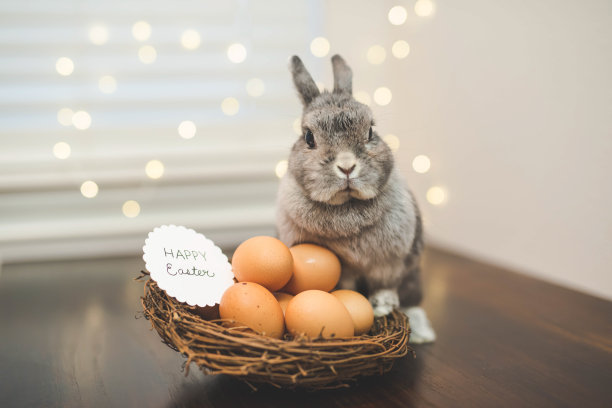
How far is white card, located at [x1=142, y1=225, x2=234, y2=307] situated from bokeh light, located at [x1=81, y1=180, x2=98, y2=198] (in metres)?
1.01

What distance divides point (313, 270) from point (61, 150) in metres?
1.28

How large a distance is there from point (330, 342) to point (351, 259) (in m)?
0.24

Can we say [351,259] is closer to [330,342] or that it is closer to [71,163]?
[330,342]

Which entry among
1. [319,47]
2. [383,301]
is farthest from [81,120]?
[383,301]

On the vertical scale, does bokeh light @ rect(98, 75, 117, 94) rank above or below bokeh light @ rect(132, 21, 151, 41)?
below

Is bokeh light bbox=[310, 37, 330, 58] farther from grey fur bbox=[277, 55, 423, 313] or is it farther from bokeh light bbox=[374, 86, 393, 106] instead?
grey fur bbox=[277, 55, 423, 313]

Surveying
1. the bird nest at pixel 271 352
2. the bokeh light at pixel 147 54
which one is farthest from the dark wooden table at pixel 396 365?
the bokeh light at pixel 147 54

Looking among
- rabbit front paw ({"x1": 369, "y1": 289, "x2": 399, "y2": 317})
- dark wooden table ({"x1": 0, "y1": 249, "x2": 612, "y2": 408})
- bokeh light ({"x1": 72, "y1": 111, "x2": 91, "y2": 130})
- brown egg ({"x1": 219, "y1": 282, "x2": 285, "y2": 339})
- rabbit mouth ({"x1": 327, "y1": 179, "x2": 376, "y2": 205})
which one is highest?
bokeh light ({"x1": 72, "y1": 111, "x2": 91, "y2": 130})

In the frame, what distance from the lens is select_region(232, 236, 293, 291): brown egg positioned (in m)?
0.83

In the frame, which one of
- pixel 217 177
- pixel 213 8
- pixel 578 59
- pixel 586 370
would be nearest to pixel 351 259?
pixel 586 370

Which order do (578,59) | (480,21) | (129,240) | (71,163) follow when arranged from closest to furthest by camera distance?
(578,59) < (480,21) < (71,163) < (129,240)

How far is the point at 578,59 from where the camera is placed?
4.03 feet

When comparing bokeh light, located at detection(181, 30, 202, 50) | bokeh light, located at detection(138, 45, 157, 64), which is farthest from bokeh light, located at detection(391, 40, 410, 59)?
bokeh light, located at detection(138, 45, 157, 64)

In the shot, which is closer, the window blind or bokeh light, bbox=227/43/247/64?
the window blind
